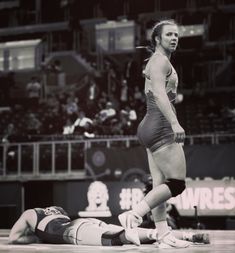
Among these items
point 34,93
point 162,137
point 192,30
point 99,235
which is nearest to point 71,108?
point 34,93

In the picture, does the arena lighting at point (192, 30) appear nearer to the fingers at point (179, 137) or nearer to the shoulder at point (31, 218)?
the shoulder at point (31, 218)

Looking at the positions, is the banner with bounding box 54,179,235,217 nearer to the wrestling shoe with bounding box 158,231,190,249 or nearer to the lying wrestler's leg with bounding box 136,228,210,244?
the lying wrestler's leg with bounding box 136,228,210,244

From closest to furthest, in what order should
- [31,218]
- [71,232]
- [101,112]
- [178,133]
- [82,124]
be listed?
[178,133] < [71,232] < [31,218] < [82,124] < [101,112]

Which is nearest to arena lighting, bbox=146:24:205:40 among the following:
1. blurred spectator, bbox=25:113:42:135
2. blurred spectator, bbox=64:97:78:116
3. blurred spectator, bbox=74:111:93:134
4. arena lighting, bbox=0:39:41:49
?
blurred spectator, bbox=64:97:78:116

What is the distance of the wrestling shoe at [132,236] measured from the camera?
506 centimetres

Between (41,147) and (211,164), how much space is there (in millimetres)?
4402

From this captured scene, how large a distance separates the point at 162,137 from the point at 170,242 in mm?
839

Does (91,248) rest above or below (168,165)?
below

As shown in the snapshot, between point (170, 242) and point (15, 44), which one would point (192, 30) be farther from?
point (170, 242)

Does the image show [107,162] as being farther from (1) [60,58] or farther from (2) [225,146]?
(1) [60,58]

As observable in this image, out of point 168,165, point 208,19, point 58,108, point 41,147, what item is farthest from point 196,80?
point 168,165

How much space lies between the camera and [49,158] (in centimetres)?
1538

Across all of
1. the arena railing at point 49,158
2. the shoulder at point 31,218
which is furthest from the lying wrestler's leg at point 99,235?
the arena railing at point 49,158

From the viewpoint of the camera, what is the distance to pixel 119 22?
2925 cm
